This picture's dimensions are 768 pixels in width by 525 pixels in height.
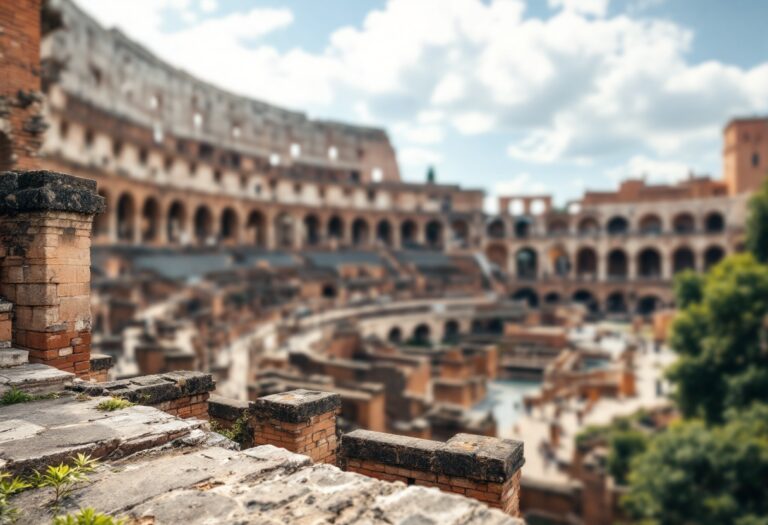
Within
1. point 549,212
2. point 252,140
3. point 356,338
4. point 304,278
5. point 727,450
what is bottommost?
point 727,450

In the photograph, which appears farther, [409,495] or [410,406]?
[410,406]

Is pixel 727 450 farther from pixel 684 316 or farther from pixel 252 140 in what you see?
pixel 252 140

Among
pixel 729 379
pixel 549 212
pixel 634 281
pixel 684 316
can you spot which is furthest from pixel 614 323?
pixel 729 379

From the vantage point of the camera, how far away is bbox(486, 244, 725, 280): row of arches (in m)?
52.7

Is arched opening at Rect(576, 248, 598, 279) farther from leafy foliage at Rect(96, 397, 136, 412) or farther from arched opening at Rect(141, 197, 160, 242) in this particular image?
leafy foliage at Rect(96, 397, 136, 412)

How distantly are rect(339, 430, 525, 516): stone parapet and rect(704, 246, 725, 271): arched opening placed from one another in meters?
57.0

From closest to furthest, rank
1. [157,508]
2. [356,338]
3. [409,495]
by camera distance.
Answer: [157,508]
[409,495]
[356,338]

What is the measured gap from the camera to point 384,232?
194 feet

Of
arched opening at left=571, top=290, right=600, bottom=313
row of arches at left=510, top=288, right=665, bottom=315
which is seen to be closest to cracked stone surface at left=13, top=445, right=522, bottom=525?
row of arches at left=510, top=288, right=665, bottom=315

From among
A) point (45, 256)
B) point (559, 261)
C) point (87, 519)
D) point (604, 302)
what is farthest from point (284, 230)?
point (87, 519)

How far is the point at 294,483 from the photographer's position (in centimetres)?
315

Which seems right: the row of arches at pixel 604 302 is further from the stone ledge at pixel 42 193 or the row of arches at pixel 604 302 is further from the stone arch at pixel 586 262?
the stone ledge at pixel 42 193

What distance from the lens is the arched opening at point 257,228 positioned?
154 ft

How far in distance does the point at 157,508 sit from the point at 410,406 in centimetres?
1444
